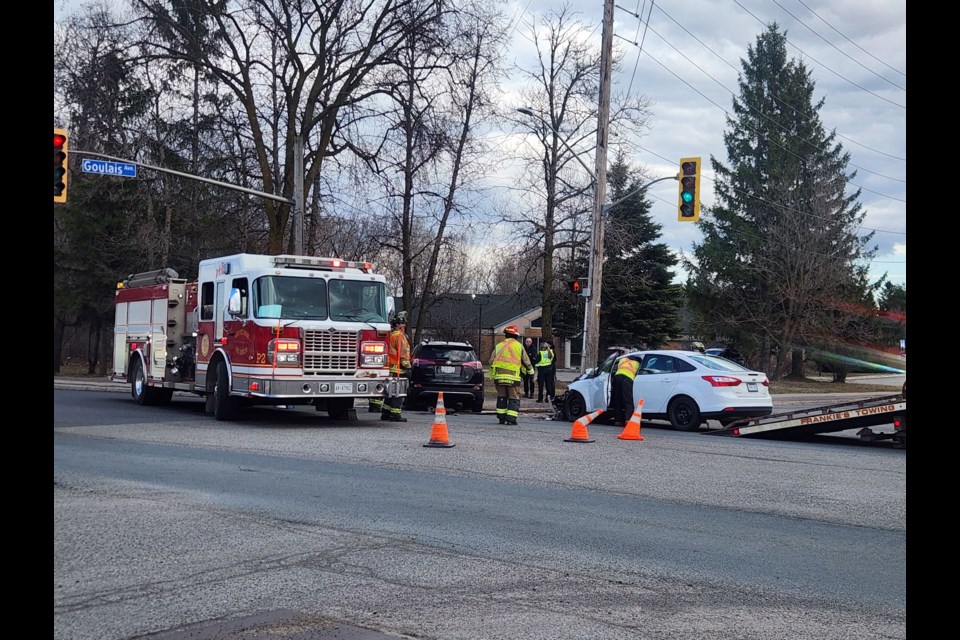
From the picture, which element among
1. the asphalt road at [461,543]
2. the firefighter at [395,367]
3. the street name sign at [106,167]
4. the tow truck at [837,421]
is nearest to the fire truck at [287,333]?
the firefighter at [395,367]

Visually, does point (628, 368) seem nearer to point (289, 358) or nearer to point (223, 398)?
point (289, 358)

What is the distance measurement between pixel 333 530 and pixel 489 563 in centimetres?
163

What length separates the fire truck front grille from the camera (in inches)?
645

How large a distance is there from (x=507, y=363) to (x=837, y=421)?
19.8 ft

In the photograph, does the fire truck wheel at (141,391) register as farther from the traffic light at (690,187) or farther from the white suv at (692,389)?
the traffic light at (690,187)

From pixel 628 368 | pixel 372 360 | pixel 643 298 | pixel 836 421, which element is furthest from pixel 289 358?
pixel 643 298

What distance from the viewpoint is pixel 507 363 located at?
18.0 m

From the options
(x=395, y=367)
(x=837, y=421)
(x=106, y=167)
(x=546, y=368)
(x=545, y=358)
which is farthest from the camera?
(x=546, y=368)

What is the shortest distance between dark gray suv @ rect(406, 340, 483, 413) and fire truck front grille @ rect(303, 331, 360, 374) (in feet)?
16.3

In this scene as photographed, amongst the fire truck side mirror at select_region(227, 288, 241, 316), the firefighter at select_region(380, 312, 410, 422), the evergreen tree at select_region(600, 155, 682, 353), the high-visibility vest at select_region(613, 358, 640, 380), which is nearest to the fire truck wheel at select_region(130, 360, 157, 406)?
the fire truck side mirror at select_region(227, 288, 241, 316)
